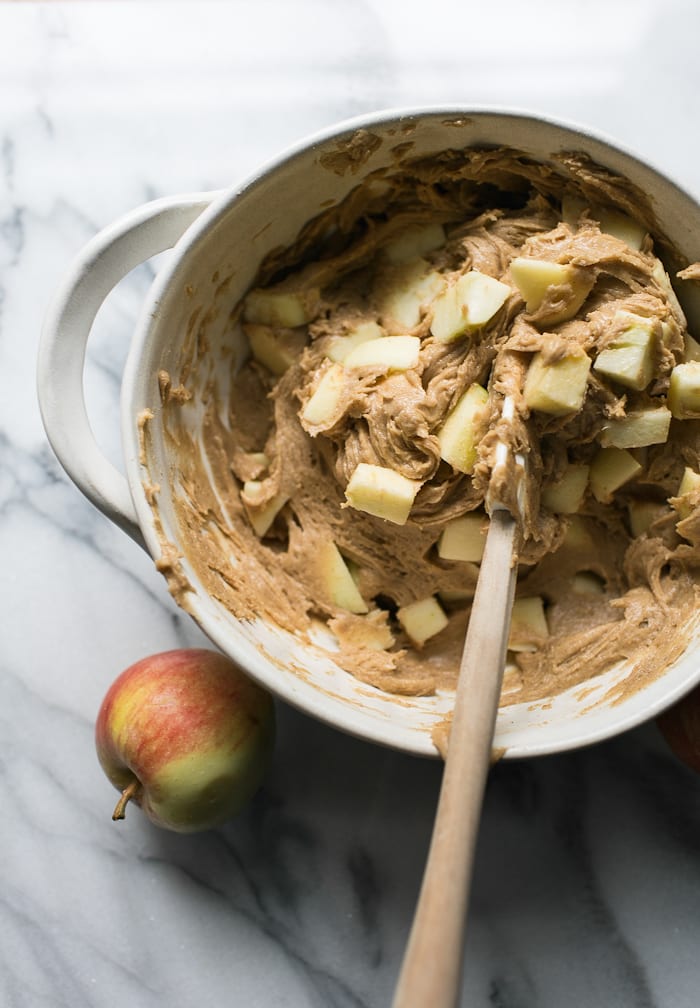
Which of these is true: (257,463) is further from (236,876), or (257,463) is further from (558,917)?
(558,917)

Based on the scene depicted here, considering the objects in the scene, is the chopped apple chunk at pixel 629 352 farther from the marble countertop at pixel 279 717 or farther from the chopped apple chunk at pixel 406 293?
the marble countertop at pixel 279 717

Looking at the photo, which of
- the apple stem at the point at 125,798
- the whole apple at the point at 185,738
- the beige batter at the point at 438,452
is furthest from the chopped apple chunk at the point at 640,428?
the apple stem at the point at 125,798

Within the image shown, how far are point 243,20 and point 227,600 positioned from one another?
1.20 metres

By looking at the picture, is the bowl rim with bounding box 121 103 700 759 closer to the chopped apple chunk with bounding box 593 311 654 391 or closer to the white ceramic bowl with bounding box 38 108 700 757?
the white ceramic bowl with bounding box 38 108 700 757

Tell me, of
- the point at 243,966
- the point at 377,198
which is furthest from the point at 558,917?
the point at 377,198

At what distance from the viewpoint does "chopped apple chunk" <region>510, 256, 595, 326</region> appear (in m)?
1.46

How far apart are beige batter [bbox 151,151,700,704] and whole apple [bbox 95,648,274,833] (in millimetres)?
169

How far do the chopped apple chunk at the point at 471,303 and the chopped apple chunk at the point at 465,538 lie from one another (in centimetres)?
31

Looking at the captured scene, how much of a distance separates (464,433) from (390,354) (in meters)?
0.19

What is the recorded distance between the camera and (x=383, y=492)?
60.0 inches

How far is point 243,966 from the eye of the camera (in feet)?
5.71

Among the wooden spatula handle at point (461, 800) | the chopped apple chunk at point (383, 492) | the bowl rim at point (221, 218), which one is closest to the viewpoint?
the wooden spatula handle at point (461, 800)

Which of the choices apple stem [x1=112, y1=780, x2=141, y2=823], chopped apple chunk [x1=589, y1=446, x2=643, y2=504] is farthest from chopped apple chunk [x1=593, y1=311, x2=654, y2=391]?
apple stem [x1=112, y1=780, x2=141, y2=823]

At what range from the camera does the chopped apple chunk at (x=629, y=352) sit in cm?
144
